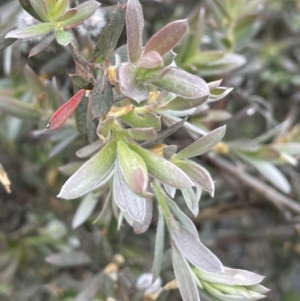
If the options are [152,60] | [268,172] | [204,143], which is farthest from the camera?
[268,172]

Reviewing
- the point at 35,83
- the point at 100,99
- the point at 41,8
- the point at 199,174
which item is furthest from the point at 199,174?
the point at 35,83

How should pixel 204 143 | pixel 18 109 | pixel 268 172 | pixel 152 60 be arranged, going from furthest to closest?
pixel 268 172 < pixel 18 109 < pixel 204 143 < pixel 152 60

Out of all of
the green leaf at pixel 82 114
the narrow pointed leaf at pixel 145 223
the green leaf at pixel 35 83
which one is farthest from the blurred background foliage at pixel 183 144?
the narrow pointed leaf at pixel 145 223

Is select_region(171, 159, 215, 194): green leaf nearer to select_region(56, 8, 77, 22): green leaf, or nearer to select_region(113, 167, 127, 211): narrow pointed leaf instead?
select_region(113, 167, 127, 211): narrow pointed leaf

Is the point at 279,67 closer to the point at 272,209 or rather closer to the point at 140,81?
the point at 272,209

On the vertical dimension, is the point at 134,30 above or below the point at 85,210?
above

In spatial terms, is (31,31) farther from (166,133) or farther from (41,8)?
(166,133)
